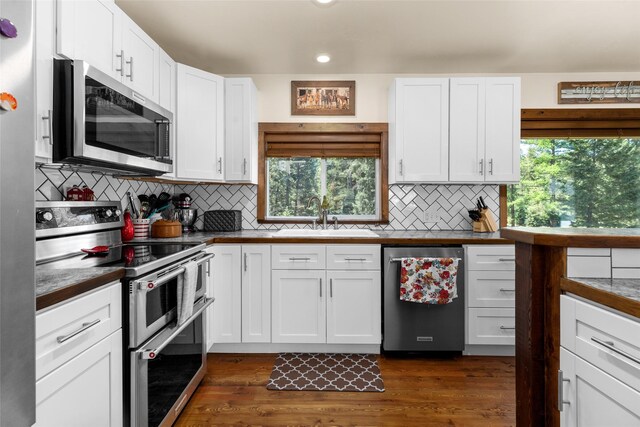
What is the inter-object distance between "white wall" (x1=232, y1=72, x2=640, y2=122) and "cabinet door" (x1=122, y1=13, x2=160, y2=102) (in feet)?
3.65

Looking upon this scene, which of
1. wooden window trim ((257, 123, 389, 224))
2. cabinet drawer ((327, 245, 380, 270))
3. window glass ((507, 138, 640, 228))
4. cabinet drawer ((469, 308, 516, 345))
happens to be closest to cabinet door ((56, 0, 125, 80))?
wooden window trim ((257, 123, 389, 224))

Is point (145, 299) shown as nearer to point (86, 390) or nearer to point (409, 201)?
point (86, 390)

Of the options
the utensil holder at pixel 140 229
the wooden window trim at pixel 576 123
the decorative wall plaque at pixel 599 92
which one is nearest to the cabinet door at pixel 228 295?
the utensil holder at pixel 140 229

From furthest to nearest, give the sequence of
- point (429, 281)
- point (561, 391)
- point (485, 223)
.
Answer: point (485, 223), point (429, 281), point (561, 391)

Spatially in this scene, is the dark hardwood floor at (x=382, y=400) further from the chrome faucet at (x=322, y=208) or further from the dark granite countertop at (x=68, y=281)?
the chrome faucet at (x=322, y=208)

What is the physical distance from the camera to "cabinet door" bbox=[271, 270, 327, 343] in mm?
2641

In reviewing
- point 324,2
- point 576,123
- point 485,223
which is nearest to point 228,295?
point 324,2

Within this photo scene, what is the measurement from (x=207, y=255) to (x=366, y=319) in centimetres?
126

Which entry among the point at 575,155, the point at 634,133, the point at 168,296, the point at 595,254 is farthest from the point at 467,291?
the point at 634,133

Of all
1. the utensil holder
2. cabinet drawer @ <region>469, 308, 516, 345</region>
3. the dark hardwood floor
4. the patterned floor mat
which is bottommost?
the dark hardwood floor

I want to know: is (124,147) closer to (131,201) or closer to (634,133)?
(131,201)

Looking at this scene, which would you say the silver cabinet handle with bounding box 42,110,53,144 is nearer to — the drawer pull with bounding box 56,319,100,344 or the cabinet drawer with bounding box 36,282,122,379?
the cabinet drawer with bounding box 36,282,122,379

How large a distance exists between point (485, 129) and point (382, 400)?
2207mm

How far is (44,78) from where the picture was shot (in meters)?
1.37
